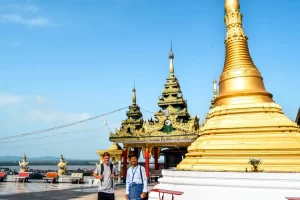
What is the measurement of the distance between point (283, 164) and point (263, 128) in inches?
70.7

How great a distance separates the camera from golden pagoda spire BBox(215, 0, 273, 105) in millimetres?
13375

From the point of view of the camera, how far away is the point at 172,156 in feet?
129

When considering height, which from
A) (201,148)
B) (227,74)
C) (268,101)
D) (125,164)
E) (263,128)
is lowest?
(125,164)

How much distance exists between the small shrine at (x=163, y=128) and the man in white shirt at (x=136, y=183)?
64.8ft

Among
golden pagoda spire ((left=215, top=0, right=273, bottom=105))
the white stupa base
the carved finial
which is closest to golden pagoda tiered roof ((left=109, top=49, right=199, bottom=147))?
golden pagoda spire ((left=215, top=0, right=273, bottom=105))

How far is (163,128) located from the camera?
28406 millimetres

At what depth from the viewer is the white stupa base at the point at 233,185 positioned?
926 centimetres

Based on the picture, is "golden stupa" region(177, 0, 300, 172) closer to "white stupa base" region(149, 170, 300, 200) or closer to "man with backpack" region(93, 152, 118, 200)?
"white stupa base" region(149, 170, 300, 200)

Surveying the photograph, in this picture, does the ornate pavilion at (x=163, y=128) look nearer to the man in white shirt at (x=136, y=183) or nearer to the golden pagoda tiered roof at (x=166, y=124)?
the golden pagoda tiered roof at (x=166, y=124)

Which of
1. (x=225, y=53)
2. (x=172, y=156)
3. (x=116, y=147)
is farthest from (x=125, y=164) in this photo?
(x=225, y=53)

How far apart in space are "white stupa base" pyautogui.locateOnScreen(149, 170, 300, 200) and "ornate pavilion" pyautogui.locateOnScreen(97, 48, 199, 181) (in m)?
15.4

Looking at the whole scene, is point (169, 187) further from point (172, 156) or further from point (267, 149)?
point (172, 156)

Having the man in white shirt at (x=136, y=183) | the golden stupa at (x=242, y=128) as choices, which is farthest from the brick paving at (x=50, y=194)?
the man in white shirt at (x=136, y=183)

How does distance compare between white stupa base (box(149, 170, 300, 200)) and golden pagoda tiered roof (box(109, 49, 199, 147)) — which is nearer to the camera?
white stupa base (box(149, 170, 300, 200))
